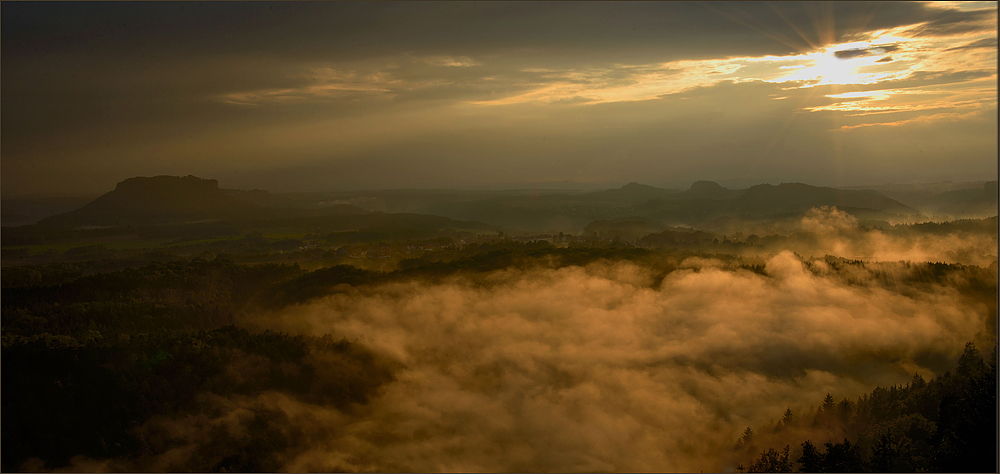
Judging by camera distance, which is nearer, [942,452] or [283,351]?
[942,452]

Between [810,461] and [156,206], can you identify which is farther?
[156,206]

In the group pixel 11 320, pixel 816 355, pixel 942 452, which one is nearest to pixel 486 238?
pixel 816 355

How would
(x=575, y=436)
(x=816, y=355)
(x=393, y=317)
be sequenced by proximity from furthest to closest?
(x=816, y=355) → (x=393, y=317) → (x=575, y=436)

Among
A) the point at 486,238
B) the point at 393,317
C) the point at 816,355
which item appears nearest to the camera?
the point at 393,317

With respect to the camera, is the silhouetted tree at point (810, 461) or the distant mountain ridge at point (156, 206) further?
the distant mountain ridge at point (156, 206)

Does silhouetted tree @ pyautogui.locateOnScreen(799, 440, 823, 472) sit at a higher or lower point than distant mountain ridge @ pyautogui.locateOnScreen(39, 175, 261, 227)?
lower

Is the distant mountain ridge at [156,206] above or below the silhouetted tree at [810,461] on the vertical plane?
above

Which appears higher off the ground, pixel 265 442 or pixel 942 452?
pixel 265 442

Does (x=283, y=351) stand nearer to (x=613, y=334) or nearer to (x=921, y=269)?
(x=613, y=334)

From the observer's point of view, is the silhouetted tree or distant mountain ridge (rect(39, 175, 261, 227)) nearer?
the silhouetted tree

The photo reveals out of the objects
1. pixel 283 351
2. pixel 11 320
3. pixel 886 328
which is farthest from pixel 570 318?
pixel 11 320

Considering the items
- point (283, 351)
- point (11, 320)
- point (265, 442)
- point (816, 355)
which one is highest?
point (11, 320)
